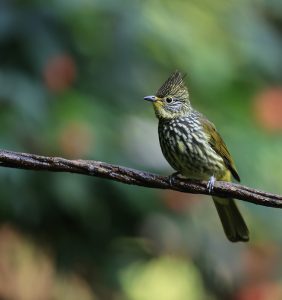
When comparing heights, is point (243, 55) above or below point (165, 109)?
above

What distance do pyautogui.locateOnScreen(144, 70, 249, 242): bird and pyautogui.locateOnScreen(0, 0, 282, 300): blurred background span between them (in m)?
0.60

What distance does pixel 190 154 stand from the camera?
4172 millimetres

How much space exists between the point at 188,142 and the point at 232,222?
570 millimetres

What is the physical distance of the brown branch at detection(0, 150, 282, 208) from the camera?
2639 mm

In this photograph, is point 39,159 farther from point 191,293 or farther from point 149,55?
point 191,293

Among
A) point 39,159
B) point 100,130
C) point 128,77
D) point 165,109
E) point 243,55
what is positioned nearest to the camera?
point 39,159

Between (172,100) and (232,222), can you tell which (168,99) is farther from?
(232,222)

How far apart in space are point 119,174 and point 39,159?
28cm

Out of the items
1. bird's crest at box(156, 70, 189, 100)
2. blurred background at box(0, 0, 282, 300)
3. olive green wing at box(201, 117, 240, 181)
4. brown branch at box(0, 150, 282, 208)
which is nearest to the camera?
brown branch at box(0, 150, 282, 208)

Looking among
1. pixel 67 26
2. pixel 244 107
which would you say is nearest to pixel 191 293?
pixel 244 107

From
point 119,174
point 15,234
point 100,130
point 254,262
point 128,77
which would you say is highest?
point 128,77

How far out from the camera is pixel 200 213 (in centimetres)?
544

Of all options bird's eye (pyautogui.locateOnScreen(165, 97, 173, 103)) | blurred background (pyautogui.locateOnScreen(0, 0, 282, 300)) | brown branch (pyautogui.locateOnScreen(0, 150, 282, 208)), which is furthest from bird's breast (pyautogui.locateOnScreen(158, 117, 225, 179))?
brown branch (pyautogui.locateOnScreen(0, 150, 282, 208))

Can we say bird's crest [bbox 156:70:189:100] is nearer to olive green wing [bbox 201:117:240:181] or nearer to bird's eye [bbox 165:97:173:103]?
bird's eye [bbox 165:97:173:103]
